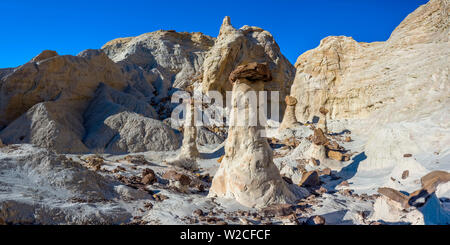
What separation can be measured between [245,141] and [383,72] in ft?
40.3

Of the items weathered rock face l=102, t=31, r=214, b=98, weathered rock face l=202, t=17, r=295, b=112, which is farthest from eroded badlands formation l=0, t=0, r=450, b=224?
weathered rock face l=102, t=31, r=214, b=98

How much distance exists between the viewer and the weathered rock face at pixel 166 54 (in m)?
29.8

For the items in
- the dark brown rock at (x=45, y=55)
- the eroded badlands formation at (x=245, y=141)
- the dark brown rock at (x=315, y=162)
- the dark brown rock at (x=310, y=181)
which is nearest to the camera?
the eroded badlands formation at (x=245, y=141)

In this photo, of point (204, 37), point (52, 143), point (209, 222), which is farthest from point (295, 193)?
point (204, 37)

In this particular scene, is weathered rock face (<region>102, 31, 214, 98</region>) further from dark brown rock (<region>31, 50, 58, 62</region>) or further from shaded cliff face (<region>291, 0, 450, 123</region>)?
shaded cliff face (<region>291, 0, 450, 123</region>)

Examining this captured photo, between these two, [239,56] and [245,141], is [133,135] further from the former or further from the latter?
[239,56]

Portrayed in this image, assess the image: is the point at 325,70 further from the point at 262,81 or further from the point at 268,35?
the point at 262,81

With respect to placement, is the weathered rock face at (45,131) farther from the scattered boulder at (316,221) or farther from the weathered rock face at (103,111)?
the scattered boulder at (316,221)

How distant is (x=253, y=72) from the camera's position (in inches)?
203

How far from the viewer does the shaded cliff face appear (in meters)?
10.3

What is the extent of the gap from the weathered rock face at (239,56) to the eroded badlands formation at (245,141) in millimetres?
136

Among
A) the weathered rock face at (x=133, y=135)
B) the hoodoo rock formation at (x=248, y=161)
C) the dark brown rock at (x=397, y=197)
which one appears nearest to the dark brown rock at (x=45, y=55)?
the weathered rock face at (x=133, y=135)

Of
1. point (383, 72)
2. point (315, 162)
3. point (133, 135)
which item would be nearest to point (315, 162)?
point (315, 162)
